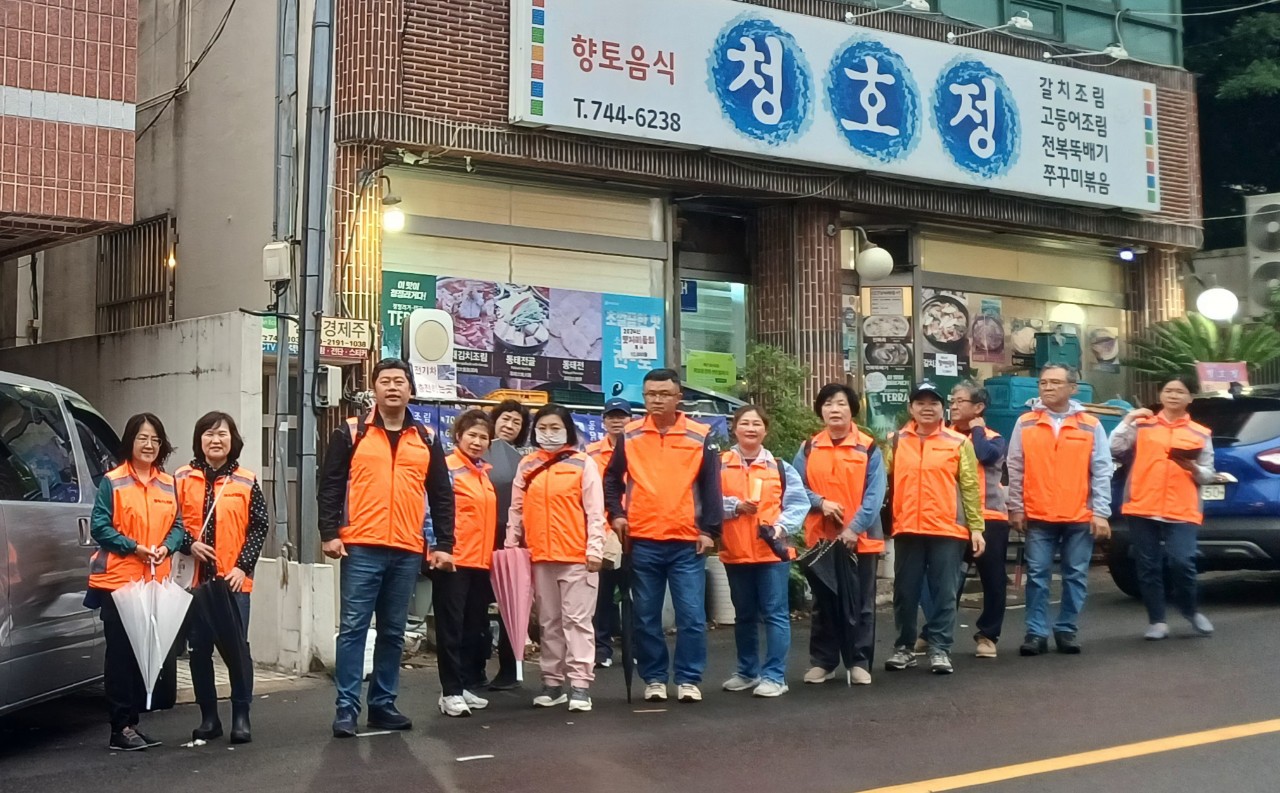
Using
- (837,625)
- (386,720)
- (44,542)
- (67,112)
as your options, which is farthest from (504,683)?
(67,112)

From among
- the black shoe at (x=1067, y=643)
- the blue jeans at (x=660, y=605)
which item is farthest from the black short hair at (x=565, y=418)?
the black shoe at (x=1067, y=643)

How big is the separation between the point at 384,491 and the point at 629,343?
24.7ft

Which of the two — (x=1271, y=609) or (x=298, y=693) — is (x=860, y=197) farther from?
(x=298, y=693)

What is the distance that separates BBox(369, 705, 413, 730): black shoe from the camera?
7855 mm

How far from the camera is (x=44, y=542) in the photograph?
7.54 meters

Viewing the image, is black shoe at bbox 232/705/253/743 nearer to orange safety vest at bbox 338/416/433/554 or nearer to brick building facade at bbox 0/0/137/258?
orange safety vest at bbox 338/416/433/554

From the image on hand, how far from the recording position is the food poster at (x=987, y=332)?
17781 mm

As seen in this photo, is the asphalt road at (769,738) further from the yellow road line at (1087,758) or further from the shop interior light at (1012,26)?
the shop interior light at (1012,26)

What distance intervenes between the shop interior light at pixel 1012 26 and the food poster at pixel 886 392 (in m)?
3.70

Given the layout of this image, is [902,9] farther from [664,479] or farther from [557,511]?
[557,511]

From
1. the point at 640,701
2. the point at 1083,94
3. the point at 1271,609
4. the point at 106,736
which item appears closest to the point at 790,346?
the point at 1083,94

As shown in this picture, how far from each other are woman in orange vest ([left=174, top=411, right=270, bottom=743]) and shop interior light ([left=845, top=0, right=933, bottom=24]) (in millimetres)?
10156

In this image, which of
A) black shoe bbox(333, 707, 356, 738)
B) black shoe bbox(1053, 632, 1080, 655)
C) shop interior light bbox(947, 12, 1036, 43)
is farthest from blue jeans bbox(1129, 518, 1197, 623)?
shop interior light bbox(947, 12, 1036, 43)

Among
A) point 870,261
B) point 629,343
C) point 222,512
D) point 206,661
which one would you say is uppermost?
point 870,261
